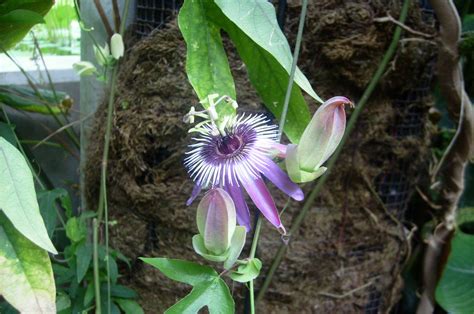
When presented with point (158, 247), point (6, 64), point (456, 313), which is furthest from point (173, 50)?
point (456, 313)

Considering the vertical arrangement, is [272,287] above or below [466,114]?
below

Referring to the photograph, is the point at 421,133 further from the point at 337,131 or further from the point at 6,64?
the point at 6,64

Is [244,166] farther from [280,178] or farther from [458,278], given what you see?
[458,278]

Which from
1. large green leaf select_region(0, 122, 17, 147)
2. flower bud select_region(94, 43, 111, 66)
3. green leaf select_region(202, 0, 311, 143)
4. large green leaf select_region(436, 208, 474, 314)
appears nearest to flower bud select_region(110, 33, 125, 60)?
flower bud select_region(94, 43, 111, 66)

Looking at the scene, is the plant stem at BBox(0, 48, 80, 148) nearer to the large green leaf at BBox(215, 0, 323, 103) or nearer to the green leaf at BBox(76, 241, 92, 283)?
the green leaf at BBox(76, 241, 92, 283)

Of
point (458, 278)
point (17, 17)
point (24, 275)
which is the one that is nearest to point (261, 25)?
point (24, 275)

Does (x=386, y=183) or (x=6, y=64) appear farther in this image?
(x=6, y=64)
